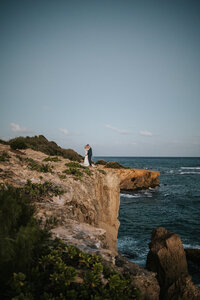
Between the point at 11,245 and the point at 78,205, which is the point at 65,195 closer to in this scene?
the point at 78,205

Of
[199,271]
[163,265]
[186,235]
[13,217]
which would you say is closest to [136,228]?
[186,235]

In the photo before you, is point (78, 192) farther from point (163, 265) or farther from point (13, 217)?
point (163, 265)

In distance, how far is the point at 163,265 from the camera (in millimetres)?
9453

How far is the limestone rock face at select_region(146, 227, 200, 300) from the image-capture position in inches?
296

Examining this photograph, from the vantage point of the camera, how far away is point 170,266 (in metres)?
9.30

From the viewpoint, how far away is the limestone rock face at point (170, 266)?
751 cm

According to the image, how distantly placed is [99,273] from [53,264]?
0.85 metres

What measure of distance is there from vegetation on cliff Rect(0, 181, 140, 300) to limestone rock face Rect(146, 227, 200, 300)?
6169mm

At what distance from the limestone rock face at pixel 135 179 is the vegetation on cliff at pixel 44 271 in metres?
34.1

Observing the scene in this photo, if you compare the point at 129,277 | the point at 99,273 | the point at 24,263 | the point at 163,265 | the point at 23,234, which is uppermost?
the point at 23,234

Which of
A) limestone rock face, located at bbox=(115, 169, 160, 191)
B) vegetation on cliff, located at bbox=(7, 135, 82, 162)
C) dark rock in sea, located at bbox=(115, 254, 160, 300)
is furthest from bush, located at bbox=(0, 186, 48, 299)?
limestone rock face, located at bbox=(115, 169, 160, 191)

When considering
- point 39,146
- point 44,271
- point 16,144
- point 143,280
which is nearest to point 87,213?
point 143,280

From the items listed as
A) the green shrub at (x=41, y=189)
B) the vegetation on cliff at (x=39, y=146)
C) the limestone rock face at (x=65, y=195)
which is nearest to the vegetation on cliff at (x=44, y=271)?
the limestone rock face at (x=65, y=195)

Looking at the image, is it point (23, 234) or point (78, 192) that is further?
point (78, 192)
